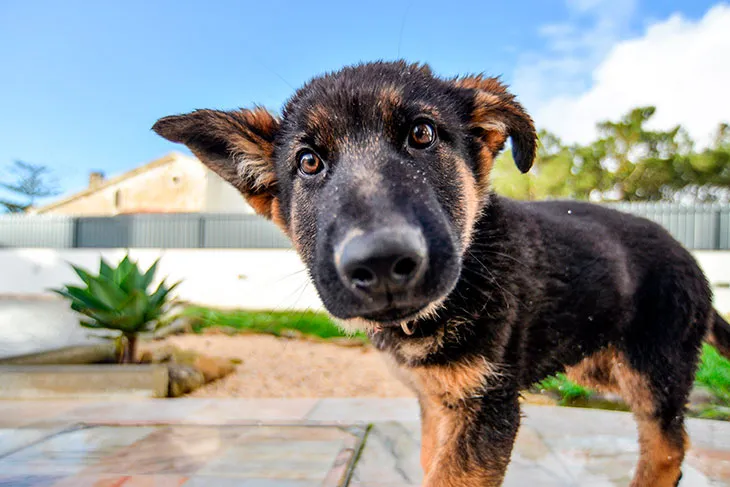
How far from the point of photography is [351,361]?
27.8 ft

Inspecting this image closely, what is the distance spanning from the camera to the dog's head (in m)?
2.04

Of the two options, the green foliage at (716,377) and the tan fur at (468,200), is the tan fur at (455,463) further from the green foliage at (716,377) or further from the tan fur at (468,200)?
the green foliage at (716,377)

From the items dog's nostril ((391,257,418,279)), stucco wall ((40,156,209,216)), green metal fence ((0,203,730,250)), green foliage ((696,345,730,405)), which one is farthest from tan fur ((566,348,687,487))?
stucco wall ((40,156,209,216))

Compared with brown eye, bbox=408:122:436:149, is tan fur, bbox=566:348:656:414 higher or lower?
lower

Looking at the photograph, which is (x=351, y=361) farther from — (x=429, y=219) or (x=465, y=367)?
(x=429, y=219)

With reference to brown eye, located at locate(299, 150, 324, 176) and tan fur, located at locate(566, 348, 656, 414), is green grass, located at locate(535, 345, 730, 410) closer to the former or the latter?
tan fur, located at locate(566, 348, 656, 414)

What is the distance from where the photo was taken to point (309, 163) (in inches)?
110

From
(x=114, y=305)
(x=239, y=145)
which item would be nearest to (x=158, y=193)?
(x=114, y=305)

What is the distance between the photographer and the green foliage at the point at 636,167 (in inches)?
953

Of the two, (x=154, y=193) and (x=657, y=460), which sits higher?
(x=154, y=193)

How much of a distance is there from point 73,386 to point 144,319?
1275mm

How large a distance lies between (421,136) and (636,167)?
26.5 metres

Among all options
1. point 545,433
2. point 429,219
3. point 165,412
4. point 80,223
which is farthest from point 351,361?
point 80,223

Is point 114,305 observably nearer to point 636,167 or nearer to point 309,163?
point 309,163
